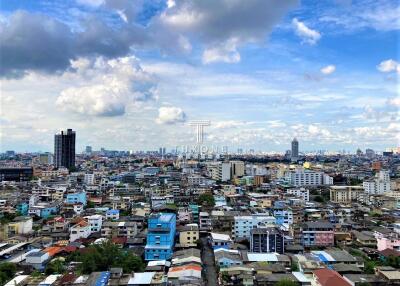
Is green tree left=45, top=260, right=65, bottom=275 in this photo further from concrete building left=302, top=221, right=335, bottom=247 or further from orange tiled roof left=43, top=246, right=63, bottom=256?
concrete building left=302, top=221, right=335, bottom=247

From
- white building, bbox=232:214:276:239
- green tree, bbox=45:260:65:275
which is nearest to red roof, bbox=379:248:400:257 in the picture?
white building, bbox=232:214:276:239

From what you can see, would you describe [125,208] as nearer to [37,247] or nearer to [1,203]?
[1,203]

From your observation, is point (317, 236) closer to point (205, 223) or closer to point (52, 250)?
point (205, 223)

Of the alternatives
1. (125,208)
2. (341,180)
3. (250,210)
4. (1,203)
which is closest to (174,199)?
(125,208)

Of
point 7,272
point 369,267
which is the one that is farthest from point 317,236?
point 7,272

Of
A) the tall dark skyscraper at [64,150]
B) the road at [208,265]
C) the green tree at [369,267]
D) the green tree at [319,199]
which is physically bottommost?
the road at [208,265]

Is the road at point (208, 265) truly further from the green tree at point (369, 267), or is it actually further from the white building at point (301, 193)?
the white building at point (301, 193)

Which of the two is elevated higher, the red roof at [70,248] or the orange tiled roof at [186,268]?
the orange tiled roof at [186,268]

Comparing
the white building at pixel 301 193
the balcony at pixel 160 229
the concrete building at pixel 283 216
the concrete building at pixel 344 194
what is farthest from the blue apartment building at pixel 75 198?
the concrete building at pixel 344 194
